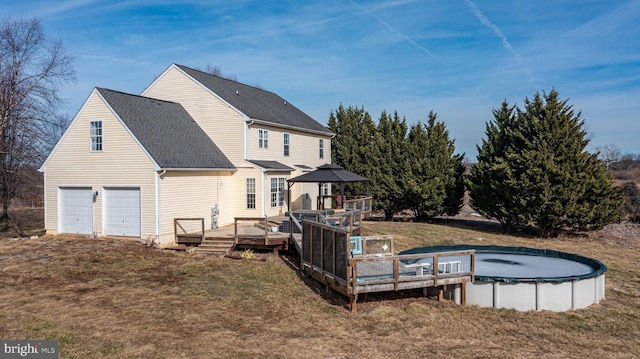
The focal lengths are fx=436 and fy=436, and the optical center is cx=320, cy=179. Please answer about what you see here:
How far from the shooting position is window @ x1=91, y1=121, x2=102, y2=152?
18.4m

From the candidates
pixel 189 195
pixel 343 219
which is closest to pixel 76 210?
pixel 189 195

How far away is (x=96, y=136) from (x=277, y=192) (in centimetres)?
871

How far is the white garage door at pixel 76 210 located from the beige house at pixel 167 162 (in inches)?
1.7

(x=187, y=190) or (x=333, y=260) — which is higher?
(x=187, y=190)

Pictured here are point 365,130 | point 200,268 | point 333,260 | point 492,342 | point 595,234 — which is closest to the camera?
point 492,342

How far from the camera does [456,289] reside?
11.8 metres

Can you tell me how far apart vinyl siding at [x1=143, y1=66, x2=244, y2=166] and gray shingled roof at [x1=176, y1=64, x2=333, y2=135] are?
42cm

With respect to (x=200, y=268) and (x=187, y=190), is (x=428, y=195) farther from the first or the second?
(x=200, y=268)

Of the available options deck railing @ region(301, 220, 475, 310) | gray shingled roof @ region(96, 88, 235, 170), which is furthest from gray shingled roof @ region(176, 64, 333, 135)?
deck railing @ region(301, 220, 475, 310)

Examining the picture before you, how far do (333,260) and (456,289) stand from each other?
11.2ft

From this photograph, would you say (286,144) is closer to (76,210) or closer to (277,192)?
(277,192)

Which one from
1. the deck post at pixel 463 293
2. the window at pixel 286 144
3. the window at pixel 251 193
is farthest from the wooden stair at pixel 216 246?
the window at pixel 286 144

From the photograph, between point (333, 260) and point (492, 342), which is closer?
point (492, 342)

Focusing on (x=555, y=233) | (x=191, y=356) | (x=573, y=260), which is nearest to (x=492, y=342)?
(x=191, y=356)
